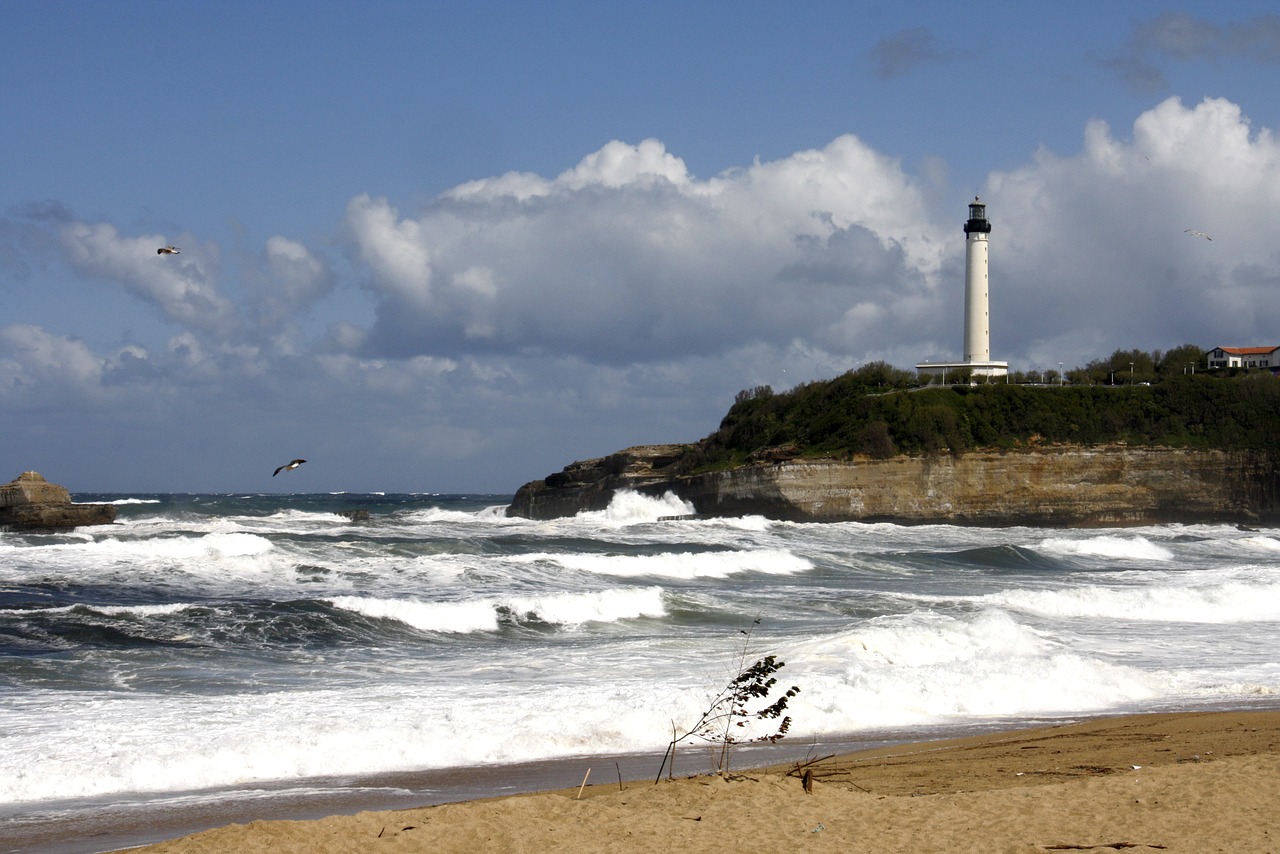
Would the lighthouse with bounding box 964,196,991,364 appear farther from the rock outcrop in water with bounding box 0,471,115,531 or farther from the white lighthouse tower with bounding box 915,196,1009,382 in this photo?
the rock outcrop in water with bounding box 0,471,115,531

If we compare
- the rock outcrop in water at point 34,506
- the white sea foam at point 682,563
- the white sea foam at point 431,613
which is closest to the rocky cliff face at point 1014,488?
the white sea foam at point 682,563

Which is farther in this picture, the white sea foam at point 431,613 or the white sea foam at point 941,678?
the white sea foam at point 431,613

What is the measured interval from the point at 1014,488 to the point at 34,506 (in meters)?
40.1

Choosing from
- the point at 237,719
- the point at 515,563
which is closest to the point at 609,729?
the point at 237,719

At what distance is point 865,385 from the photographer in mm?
60562

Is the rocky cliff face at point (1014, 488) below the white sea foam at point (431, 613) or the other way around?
the other way around

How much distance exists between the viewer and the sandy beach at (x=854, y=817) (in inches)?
216

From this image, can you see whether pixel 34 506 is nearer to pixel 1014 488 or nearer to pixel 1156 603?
pixel 1156 603

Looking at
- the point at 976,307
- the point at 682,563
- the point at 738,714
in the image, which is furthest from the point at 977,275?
the point at 738,714

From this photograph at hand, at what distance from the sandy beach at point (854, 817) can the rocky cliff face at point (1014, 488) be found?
4327cm

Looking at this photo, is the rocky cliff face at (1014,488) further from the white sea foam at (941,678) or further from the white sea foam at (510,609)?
the white sea foam at (941,678)

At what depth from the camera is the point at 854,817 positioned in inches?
234

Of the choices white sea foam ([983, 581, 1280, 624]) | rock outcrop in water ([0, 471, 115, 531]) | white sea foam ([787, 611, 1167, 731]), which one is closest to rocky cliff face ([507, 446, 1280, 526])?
rock outcrop in water ([0, 471, 115, 531])

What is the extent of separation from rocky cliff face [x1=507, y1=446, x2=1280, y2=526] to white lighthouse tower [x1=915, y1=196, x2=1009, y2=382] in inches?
434
